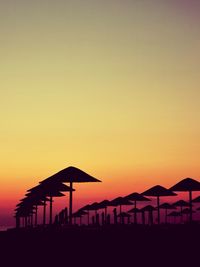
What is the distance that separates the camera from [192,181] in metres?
23.3

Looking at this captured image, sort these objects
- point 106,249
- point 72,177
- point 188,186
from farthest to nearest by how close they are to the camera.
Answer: point 188,186 < point 72,177 < point 106,249

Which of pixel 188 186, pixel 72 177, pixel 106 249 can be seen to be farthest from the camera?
pixel 188 186

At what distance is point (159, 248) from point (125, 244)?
3.27 feet

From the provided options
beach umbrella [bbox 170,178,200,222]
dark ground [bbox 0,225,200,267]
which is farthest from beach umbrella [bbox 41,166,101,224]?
beach umbrella [bbox 170,178,200,222]

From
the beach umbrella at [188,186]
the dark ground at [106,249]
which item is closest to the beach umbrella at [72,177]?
the dark ground at [106,249]

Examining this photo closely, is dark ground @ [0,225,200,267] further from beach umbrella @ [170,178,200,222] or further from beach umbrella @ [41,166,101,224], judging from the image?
beach umbrella @ [170,178,200,222]

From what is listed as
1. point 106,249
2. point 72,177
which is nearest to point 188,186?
point 72,177

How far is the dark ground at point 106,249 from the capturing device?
457 inches

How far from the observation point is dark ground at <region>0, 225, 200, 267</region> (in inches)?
457

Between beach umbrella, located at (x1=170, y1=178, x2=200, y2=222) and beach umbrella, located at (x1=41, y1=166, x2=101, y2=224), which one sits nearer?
beach umbrella, located at (x1=41, y1=166, x2=101, y2=224)

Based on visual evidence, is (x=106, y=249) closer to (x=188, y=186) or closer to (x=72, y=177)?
(x=72, y=177)

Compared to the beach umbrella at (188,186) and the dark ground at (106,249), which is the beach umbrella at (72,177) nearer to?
the dark ground at (106,249)

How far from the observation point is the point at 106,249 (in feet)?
41.7

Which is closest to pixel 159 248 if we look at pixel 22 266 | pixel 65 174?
pixel 22 266
